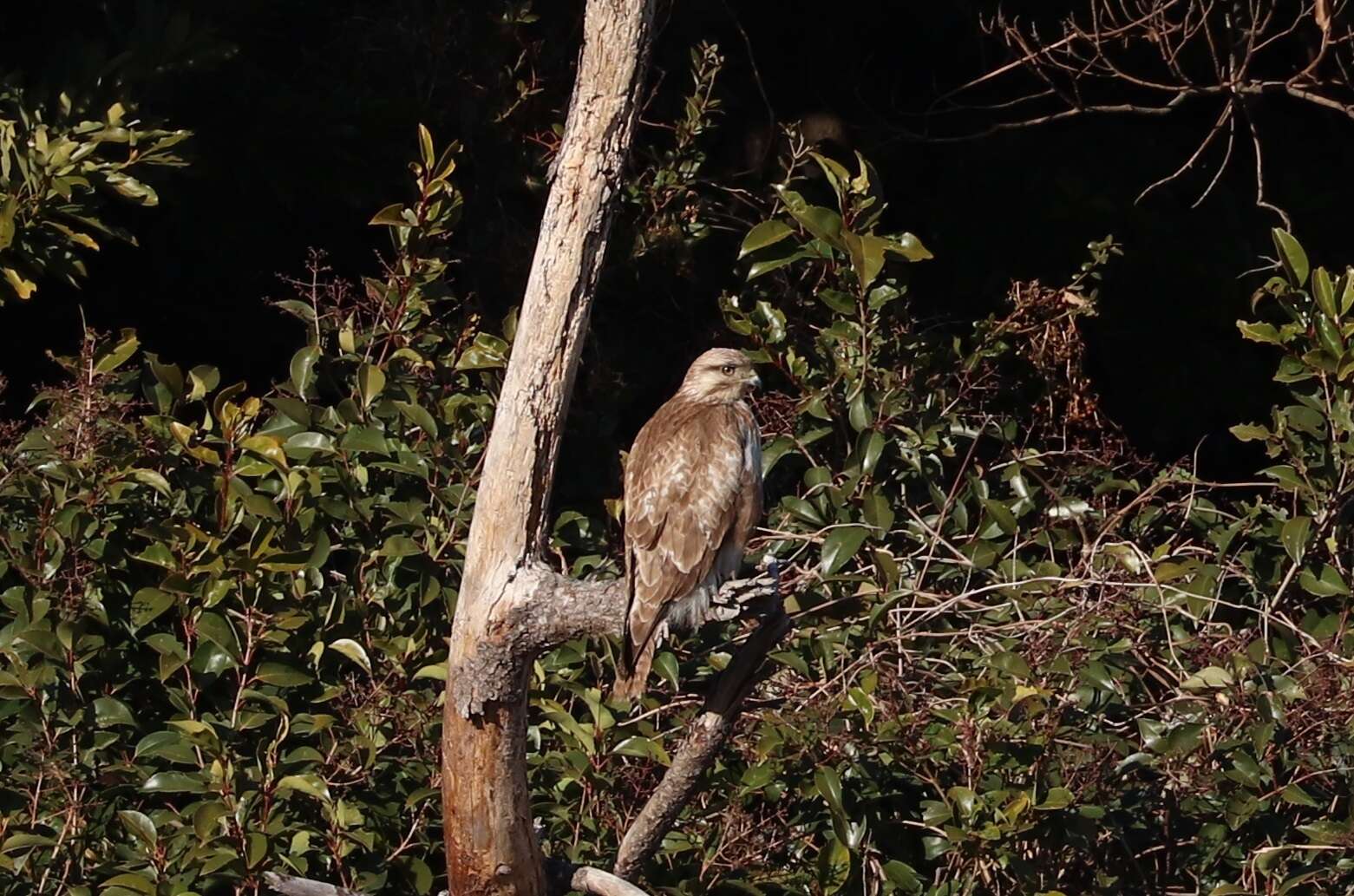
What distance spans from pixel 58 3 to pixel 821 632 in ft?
9.76

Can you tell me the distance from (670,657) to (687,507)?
0.40 m

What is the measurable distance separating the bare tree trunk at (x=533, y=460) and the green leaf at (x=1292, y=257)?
1.84 m

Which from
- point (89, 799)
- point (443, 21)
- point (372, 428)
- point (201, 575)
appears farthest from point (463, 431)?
point (443, 21)

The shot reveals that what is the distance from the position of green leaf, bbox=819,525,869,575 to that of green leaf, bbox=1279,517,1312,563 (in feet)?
3.43

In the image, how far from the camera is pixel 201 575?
165 inches

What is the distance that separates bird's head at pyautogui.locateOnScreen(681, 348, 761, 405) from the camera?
5004mm

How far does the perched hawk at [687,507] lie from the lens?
13.7ft

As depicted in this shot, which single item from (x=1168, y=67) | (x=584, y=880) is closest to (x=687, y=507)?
(x=584, y=880)

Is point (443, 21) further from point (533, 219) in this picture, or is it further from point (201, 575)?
point (201, 575)

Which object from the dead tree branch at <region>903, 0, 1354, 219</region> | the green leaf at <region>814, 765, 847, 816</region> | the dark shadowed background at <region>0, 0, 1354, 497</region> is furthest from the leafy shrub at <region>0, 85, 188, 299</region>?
the dead tree branch at <region>903, 0, 1354, 219</region>

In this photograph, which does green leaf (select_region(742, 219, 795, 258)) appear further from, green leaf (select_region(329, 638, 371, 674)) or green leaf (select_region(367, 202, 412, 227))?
green leaf (select_region(329, 638, 371, 674))

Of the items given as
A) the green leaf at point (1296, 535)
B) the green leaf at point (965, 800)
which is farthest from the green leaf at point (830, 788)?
the green leaf at point (1296, 535)

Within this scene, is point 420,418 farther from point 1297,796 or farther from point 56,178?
point 1297,796

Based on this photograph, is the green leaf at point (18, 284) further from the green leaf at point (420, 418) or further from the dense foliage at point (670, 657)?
the green leaf at point (420, 418)
